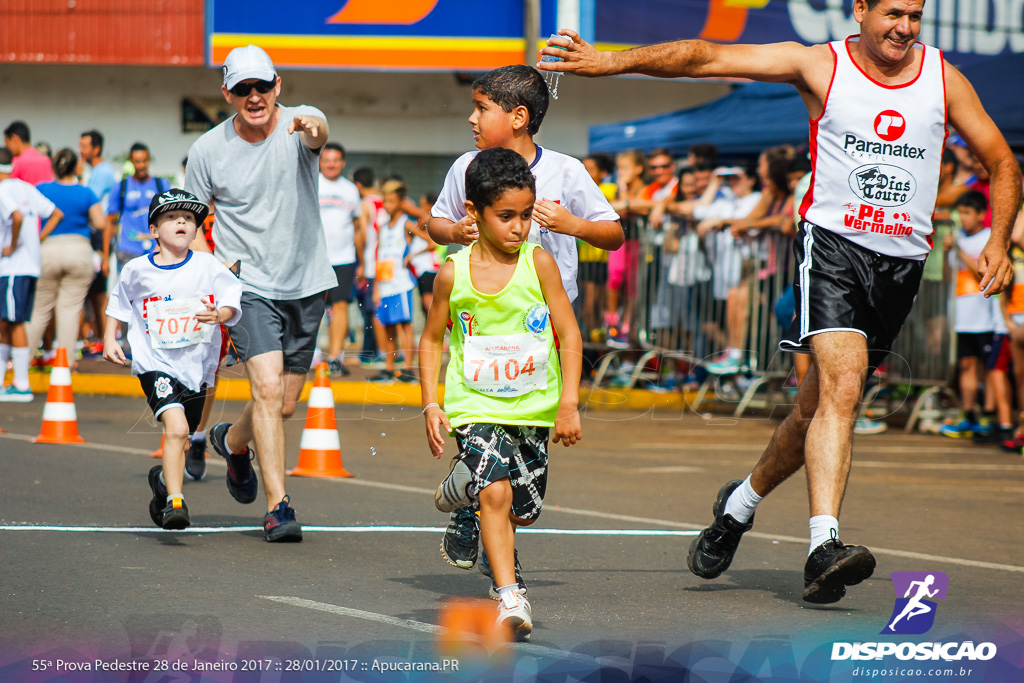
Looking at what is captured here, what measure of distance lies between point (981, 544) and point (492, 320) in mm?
3482

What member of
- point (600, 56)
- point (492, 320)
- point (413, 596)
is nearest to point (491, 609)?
point (413, 596)

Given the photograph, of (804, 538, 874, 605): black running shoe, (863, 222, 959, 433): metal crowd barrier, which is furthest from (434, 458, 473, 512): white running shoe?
(863, 222, 959, 433): metal crowd barrier

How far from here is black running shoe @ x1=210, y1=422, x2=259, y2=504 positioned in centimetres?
690

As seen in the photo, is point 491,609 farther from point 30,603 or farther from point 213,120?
point 213,120

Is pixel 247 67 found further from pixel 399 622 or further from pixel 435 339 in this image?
pixel 399 622

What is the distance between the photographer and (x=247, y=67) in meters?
6.56

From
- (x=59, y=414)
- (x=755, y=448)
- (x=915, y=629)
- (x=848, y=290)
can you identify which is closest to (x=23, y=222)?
(x=59, y=414)

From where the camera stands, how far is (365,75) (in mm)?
21562

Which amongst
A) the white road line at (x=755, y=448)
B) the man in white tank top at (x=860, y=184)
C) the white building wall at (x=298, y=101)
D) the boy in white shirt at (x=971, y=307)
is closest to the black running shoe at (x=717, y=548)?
the man in white tank top at (x=860, y=184)

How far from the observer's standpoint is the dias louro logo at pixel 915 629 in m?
4.46

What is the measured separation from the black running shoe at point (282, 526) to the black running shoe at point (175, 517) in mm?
363

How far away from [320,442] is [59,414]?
7.25 feet

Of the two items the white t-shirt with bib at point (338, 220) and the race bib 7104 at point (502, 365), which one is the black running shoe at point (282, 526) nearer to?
the race bib 7104 at point (502, 365)

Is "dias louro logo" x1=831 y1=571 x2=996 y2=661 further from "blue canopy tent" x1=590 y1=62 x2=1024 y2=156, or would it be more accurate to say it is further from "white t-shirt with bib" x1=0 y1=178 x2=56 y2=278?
"white t-shirt with bib" x1=0 y1=178 x2=56 y2=278
